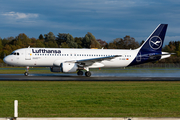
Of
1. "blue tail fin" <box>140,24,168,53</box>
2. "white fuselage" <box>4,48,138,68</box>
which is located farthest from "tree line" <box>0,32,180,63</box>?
Answer: "white fuselage" <box>4,48,138,68</box>

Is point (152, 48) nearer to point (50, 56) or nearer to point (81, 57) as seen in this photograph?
point (81, 57)

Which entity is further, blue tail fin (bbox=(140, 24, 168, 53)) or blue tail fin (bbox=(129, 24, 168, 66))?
blue tail fin (bbox=(140, 24, 168, 53))

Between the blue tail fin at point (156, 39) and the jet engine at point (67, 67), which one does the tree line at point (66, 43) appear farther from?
the jet engine at point (67, 67)

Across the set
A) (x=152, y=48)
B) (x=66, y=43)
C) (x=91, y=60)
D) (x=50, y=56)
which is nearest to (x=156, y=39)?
(x=152, y=48)

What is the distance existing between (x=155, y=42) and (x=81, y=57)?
12.5m

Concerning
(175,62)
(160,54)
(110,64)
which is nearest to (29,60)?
(110,64)

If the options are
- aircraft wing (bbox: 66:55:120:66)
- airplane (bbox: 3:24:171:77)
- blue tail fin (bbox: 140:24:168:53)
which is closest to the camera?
aircraft wing (bbox: 66:55:120:66)

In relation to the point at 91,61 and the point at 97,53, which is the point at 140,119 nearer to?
the point at 91,61

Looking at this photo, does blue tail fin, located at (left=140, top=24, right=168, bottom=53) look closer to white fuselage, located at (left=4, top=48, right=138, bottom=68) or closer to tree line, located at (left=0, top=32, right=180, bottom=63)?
white fuselage, located at (left=4, top=48, right=138, bottom=68)

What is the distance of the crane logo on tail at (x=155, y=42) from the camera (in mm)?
41281

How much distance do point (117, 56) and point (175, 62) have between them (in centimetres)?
5625

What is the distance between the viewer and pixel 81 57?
124 ft

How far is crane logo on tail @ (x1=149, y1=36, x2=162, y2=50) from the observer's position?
A: 41281 millimetres

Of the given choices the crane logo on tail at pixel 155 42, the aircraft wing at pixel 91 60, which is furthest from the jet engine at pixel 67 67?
the crane logo on tail at pixel 155 42
